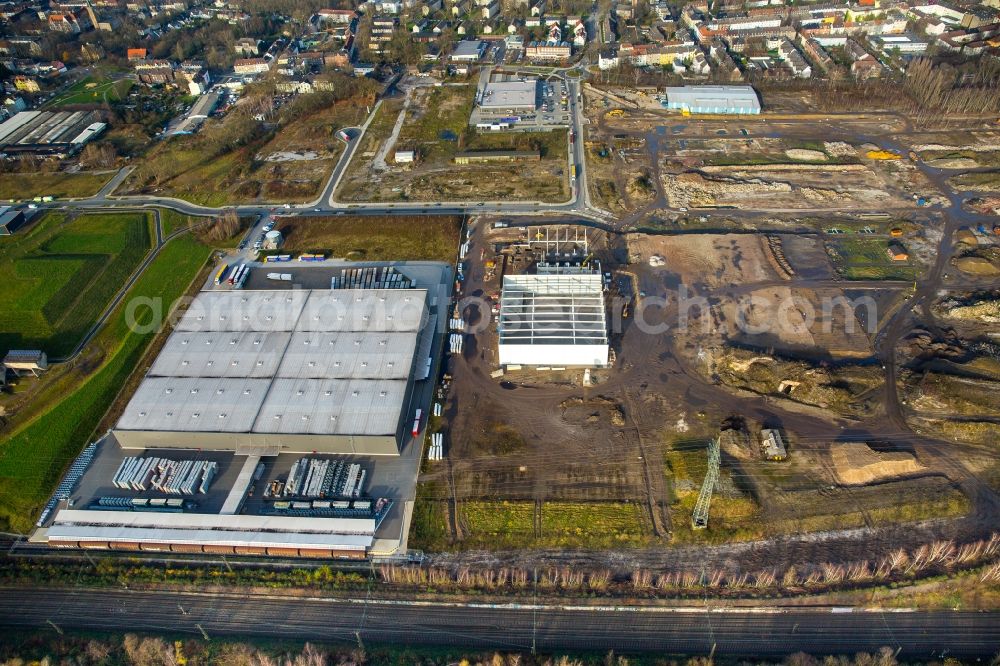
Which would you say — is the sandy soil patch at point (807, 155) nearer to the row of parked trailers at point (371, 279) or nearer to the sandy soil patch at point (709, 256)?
the sandy soil patch at point (709, 256)

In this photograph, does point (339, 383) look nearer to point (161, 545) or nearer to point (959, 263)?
point (161, 545)

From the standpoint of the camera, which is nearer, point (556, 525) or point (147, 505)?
point (556, 525)

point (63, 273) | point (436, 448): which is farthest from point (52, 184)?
point (436, 448)

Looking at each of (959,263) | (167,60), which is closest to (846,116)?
(959,263)

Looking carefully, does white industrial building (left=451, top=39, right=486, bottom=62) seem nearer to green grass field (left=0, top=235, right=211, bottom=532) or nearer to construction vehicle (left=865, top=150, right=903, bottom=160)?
construction vehicle (left=865, top=150, right=903, bottom=160)

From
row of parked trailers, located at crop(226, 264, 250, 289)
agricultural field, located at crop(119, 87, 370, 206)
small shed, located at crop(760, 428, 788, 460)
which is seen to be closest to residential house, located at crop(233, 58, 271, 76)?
agricultural field, located at crop(119, 87, 370, 206)

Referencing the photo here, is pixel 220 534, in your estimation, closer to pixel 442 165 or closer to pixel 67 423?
pixel 67 423
